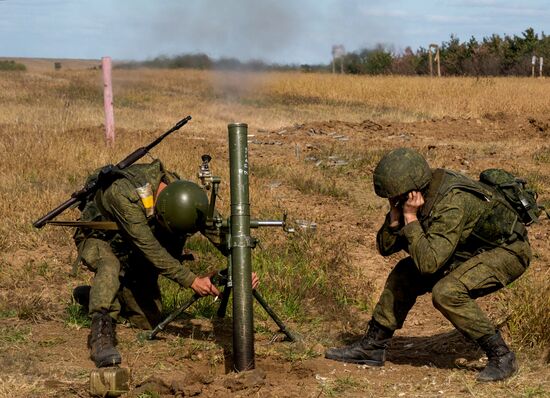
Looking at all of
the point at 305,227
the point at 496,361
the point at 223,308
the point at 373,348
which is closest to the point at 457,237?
the point at 496,361

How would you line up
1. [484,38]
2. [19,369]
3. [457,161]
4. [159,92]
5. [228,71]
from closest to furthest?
1. [19,369]
2. [228,71]
3. [457,161]
4. [159,92]
5. [484,38]

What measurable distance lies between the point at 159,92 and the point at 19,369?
18.1 metres

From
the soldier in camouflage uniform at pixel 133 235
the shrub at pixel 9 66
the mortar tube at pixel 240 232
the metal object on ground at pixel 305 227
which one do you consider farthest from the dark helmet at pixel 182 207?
the shrub at pixel 9 66

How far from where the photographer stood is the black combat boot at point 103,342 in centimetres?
532

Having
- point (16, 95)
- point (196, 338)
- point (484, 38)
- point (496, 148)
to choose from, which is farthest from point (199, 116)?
point (484, 38)

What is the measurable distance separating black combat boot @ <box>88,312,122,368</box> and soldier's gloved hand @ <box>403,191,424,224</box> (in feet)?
6.41

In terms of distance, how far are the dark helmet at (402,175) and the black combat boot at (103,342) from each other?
1.93 metres

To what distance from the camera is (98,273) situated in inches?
231

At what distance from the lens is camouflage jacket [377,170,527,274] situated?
4.84 meters

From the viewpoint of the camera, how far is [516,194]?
16.5ft

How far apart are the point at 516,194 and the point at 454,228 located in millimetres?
476

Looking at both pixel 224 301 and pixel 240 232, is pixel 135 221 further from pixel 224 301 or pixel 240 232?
pixel 240 232

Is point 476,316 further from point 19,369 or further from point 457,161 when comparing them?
point 457,161

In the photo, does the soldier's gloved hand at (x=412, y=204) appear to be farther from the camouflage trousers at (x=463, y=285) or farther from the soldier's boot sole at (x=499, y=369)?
the soldier's boot sole at (x=499, y=369)
